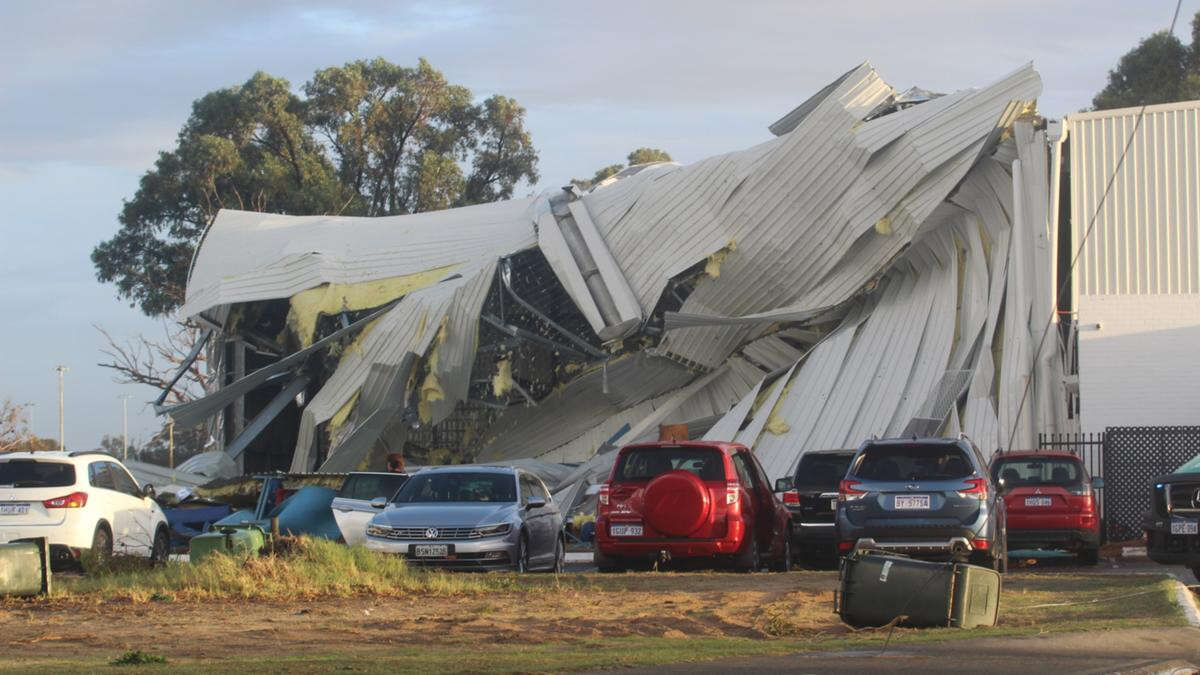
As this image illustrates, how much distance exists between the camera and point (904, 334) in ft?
95.8

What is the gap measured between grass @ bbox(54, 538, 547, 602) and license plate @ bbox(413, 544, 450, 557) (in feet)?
3.96

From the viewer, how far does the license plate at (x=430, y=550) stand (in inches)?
699

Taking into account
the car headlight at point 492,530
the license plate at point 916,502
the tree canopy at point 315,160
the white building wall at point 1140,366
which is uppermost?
the tree canopy at point 315,160

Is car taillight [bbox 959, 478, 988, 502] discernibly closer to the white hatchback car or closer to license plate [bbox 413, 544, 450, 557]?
license plate [bbox 413, 544, 450, 557]

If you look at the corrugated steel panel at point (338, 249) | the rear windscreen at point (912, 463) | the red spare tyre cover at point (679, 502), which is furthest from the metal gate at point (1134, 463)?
the corrugated steel panel at point (338, 249)

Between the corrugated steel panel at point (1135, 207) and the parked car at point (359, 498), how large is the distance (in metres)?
12.0

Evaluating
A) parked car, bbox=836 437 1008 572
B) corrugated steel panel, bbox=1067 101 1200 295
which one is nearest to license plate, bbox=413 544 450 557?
parked car, bbox=836 437 1008 572

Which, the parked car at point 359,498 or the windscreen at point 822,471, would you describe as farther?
the parked car at point 359,498

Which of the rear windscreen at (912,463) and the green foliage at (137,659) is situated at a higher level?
the rear windscreen at (912,463)

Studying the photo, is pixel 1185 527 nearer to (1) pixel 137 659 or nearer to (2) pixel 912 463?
(2) pixel 912 463

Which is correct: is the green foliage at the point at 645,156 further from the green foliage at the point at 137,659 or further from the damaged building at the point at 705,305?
the green foliage at the point at 137,659

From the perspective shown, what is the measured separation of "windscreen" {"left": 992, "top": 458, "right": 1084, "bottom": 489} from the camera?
20547 mm

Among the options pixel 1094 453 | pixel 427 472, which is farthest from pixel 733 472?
pixel 1094 453

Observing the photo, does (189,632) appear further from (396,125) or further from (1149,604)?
(396,125)
